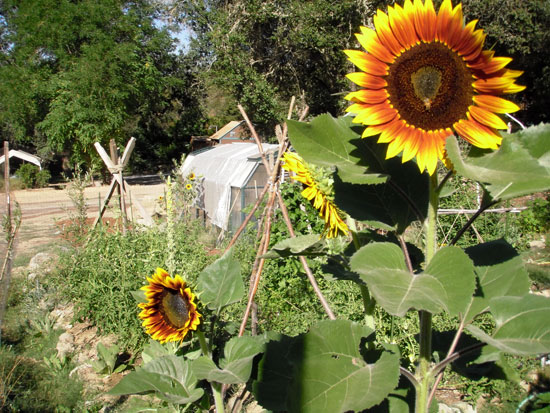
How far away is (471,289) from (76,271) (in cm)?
452

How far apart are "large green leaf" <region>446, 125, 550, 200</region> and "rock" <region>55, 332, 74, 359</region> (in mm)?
4102

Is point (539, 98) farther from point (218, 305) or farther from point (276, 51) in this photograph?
point (218, 305)

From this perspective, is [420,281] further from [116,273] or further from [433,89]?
[116,273]

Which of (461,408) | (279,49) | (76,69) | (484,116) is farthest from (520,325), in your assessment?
(76,69)

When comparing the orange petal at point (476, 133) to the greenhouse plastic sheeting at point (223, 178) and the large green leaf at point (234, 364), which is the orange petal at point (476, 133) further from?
the greenhouse plastic sheeting at point (223, 178)

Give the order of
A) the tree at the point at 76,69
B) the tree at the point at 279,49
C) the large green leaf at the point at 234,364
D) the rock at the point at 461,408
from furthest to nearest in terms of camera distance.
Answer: the tree at the point at 76,69 → the tree at the point at 279,49 → the rock at the point at 461,408 → the large green leaf at the point at 234,364

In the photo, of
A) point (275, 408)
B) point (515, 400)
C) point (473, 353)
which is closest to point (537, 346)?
point (473, 353)

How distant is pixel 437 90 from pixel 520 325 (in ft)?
1.39

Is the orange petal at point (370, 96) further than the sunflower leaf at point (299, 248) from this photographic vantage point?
No

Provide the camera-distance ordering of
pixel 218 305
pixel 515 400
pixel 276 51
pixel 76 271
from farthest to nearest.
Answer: pixel 276 51 < pixel 76 271 < pixel 515 400 < pixel 218 305

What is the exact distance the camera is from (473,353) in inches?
35.2

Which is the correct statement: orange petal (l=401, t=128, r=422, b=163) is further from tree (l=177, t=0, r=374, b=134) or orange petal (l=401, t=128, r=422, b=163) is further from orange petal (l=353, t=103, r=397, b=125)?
tree (l=177, t=0, r=374, b=134)

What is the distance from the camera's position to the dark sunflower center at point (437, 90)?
2.40 feet

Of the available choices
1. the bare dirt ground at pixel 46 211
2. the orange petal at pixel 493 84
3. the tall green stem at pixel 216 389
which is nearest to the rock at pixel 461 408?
the tall green stem at pixel 216 389
